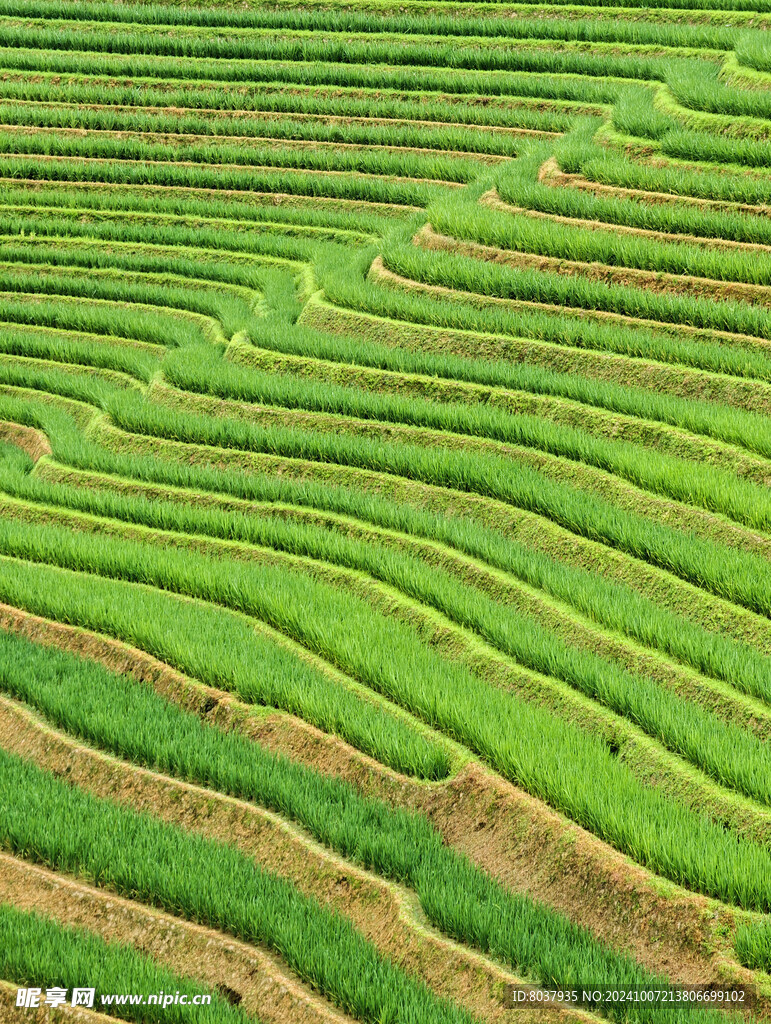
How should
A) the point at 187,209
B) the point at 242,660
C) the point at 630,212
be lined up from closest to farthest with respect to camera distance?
the point at 242,660, the point at 630,212, the point at 187,209

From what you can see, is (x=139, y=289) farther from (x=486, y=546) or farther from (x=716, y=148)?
(x=486, y=546)

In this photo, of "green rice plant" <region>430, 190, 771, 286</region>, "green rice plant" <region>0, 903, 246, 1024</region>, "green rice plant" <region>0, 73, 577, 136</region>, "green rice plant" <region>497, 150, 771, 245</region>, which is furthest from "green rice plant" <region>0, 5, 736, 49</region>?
"green rice plant" <region>0, 903, 246, 1024</region>

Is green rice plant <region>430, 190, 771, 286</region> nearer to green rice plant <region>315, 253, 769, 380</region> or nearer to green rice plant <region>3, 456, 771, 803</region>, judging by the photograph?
green rice plant <region>315, 253, 769, 380</region>

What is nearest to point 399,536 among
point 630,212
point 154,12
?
point 630,212

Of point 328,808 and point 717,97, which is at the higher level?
point 717,97

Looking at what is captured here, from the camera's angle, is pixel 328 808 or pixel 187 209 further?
pixel 187 209

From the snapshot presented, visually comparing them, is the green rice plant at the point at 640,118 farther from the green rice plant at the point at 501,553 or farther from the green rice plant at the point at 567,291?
the green rice plant at the point at 501,553

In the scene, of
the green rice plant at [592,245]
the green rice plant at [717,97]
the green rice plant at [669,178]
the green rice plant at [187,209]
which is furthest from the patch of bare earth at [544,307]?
the green rice plant at [717,97]

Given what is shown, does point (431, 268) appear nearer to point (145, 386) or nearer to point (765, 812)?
point (145, 386)
